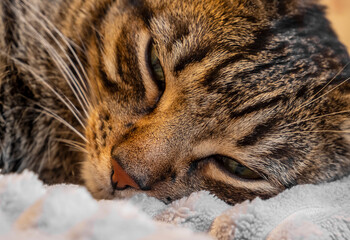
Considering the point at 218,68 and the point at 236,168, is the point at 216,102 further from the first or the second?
the point at 236,168

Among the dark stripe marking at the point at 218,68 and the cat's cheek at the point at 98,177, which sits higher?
the dark stripe marking at the point at 218,68

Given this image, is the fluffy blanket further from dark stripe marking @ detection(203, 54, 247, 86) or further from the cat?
dark stripe marking @ detection(203, 54, 247, 86)

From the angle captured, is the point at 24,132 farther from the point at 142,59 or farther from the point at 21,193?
the point at 21,193

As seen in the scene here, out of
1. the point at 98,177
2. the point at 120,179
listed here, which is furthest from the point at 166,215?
the point at 98,177

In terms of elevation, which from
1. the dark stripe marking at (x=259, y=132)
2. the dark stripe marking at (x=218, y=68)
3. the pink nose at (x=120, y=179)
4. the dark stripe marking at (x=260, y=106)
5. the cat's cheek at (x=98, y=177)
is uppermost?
the dark stripe marking at (x=218, y=68)

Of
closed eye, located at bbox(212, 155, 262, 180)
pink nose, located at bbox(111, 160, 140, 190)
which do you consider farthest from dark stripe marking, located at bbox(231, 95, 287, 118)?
pink nose, located at bbox(111, 160, 140, 190)

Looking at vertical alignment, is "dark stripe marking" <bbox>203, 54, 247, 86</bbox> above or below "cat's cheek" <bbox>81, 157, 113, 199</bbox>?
above

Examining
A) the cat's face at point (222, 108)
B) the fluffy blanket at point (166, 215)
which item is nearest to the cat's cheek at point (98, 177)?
the cat's face at point (222, 108)

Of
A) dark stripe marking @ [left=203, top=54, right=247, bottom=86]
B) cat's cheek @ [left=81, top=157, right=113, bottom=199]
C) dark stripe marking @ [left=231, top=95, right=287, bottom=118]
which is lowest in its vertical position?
cat's cheek @ [left=81, top=157, right=113, bottom=199]

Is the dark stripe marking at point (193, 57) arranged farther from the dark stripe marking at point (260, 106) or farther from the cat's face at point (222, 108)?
the dark stripe marking at point (260, 106)
